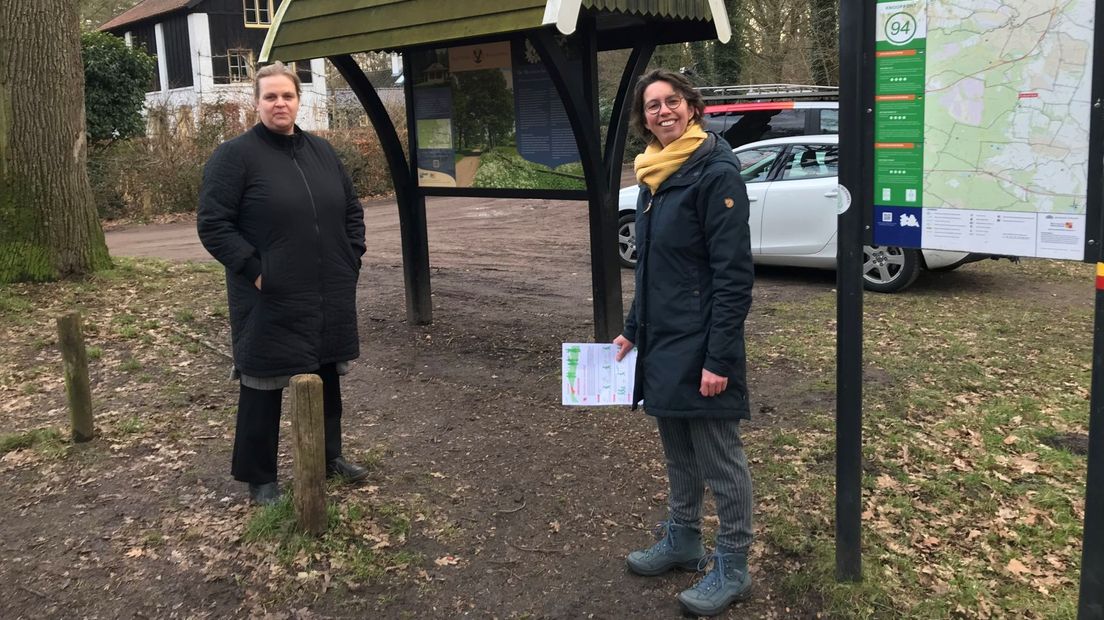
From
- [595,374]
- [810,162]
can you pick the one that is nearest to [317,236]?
[595,374]

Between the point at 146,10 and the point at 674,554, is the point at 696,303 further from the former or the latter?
the point at 146,10

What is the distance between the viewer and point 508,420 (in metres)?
5.41

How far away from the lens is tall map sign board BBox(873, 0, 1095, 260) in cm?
259

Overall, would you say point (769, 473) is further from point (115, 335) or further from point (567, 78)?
point (115, 335)

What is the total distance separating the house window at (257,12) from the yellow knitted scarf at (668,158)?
114 ft

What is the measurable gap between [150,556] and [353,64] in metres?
4.48

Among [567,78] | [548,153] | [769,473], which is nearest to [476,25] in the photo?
[567,78]

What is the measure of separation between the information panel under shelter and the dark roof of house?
29.9 metres

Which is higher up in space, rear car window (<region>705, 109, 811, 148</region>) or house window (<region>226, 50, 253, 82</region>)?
house window (<region>226, 50, 253, 82</region>)

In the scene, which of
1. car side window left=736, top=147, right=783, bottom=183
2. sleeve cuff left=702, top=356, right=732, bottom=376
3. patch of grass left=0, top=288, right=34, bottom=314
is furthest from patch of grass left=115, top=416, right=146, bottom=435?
car side window left=736, top=147, right=783, bottom=183

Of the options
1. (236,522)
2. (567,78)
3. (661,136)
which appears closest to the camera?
(661,136)

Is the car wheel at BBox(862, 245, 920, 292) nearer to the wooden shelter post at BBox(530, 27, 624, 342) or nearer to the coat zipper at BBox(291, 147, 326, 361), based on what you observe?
the wooden shelter post at BBox(530, 27, 624, 342)

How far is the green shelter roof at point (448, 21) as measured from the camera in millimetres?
5242

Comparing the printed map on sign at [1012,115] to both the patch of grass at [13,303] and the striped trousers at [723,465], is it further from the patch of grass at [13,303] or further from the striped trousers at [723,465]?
the patch of grass at [13,303]
